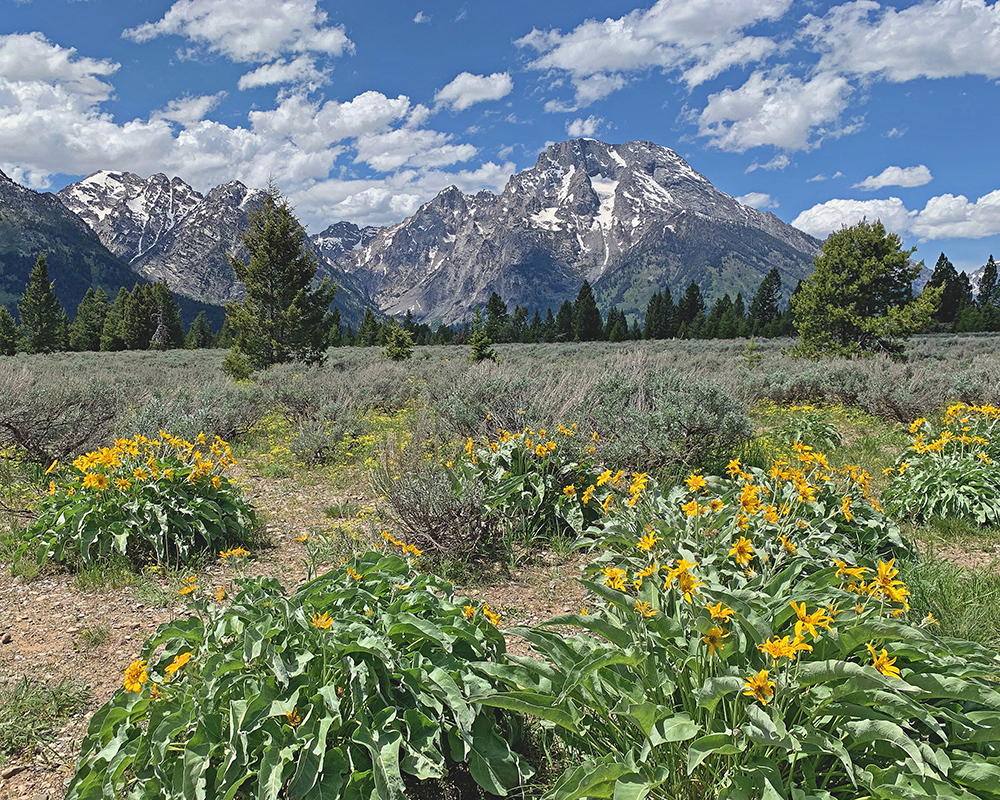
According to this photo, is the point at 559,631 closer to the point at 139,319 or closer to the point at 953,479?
the point at 953,479

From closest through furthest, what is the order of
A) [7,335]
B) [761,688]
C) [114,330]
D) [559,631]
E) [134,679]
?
[761,688]
[134,679]
[559,631]
[7,335]
[114,330]

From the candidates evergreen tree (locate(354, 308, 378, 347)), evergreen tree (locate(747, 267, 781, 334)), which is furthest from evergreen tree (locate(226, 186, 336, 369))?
evergreen tree (locate(747, 267, 781, 334))

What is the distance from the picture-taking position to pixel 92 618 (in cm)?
324

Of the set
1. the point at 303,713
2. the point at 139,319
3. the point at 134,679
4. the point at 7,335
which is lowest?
the point at 303,713

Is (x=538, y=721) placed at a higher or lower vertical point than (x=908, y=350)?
lower

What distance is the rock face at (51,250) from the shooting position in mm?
149125

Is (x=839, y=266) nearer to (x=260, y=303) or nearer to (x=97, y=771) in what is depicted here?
(x=260, y=303)

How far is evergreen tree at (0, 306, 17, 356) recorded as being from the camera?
144ft

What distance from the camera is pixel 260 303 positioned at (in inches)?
736

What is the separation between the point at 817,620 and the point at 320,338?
19.4 m

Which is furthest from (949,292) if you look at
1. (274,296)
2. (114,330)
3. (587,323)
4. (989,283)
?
(114,330)

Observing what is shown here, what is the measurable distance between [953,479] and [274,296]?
1869cm

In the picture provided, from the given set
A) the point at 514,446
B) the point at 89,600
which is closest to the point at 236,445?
the point at 89,600

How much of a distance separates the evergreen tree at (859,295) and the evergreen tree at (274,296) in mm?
16826
